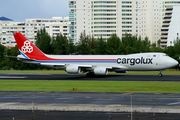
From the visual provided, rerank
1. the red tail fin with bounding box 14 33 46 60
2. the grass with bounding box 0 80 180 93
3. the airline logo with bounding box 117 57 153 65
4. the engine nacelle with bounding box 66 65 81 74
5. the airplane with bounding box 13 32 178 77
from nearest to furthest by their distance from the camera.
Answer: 1. the grass with bounding box 0 80 180 93
2. the engine nacelle with bounding box 66 65 81 74
3. the airplane with bounding box 13 32 178 77
4. the airline logo with bounding box 117 57 153 65
5. the red tail fin with bounding box 14 33 46 60

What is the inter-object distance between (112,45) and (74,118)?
83.7 metres

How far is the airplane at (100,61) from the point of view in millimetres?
52916

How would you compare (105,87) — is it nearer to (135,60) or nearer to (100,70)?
(100,70)

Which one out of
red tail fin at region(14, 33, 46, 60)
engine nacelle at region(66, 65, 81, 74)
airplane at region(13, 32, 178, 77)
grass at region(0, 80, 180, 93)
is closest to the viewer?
grass at region(0, 80, 180, 93)

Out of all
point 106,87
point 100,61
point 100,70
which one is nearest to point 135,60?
point 100,61

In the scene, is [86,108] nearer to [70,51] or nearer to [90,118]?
[90,118]

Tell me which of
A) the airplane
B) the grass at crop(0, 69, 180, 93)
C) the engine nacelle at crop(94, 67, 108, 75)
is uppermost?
the airplane

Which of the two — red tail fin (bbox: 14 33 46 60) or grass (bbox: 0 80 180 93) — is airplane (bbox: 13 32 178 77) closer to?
red tail fin (bbox: 14 33 46 60)

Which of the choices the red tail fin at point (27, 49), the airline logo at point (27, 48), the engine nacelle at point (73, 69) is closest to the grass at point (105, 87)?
the engine nacelle at point (73, 69)

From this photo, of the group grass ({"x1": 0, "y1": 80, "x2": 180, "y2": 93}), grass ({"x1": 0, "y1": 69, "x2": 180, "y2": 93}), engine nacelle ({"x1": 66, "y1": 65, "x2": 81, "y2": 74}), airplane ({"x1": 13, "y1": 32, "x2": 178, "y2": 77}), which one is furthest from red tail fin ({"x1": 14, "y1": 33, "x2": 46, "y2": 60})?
grass ({"x1": 0, "y1": 80, "x2": 180, "y2": 93})

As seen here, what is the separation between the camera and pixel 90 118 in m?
16.9

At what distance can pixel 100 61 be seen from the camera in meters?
56.6

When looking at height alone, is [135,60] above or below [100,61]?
above

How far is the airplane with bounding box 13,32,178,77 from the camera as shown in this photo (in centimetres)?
5292
